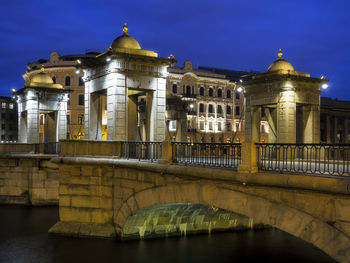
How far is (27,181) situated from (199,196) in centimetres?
1850

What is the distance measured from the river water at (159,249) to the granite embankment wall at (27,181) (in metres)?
6.07

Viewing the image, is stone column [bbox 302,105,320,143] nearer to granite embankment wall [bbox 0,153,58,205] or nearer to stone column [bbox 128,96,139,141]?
stone column [bbox 128,96,139,141]

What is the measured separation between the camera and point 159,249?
17984 mm

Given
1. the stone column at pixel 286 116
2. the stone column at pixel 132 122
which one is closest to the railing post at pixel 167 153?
the stone column at pixel 132 122

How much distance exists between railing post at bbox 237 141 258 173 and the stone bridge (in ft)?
0.75

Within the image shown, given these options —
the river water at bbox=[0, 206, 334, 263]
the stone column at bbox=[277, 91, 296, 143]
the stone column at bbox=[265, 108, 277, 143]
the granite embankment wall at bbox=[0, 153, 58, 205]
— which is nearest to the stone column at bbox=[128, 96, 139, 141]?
the river water at bbox=[0, 206, 334, 263]

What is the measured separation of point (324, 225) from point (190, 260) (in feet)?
29.1

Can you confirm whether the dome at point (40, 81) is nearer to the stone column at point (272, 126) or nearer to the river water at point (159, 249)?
the river water at point (159, 249)

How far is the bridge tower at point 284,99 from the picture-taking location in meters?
22.2

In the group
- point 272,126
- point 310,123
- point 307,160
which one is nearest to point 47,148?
point 272,126

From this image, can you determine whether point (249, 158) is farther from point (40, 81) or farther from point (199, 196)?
point (40, 81)

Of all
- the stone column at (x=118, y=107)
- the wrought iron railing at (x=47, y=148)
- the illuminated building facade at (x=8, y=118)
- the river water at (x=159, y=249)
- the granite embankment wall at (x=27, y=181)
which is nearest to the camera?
the river water at (x=159, y=249)

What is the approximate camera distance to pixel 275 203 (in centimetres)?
1027

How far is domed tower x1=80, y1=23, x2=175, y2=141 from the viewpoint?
18.8 metres
